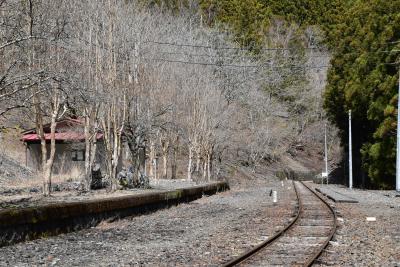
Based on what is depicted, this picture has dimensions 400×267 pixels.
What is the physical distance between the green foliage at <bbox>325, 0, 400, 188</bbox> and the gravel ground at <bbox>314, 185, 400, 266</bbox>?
18387mm

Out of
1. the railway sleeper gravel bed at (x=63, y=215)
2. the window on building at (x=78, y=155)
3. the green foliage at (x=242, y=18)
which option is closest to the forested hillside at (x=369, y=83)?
the window on building at (x=78, y=155)

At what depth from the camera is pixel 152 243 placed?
1402 centimetres

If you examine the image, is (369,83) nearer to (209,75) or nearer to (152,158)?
(209,75)

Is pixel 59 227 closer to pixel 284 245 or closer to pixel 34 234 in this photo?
pixel 34 234

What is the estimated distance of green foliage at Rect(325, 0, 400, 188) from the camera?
42000 mm

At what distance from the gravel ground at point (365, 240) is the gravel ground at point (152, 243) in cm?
184

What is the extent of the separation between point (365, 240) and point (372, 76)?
31.4m

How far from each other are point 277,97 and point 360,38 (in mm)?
37622

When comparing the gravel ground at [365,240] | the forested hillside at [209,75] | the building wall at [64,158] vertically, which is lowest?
the gravel ground at [365,240]

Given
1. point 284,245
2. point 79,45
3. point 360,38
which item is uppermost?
point 360,38

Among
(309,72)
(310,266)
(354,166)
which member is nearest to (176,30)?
(354,166)

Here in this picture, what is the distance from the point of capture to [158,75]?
140ft

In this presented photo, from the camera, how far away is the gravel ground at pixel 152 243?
1137cm

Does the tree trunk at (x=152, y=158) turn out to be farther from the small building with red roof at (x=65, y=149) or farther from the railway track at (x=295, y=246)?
the railway track at (x=295, y=246)
